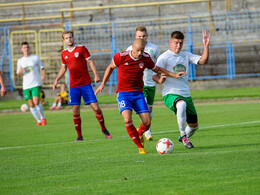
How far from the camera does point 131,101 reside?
9.31m

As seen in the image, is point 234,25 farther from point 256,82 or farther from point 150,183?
point 150,183

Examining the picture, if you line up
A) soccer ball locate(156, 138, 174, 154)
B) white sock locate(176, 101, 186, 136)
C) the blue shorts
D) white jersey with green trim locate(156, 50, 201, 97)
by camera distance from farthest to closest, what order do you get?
the blue shorts
white jersey with green trim locate(156, 50, 201, 97)
white sock locate(176, 101, 186, 136)
soccer ball locate(156, 138, 174, 154)

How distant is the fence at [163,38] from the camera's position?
28219 mm

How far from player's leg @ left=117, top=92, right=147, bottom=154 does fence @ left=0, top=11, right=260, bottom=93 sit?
60.6 feet

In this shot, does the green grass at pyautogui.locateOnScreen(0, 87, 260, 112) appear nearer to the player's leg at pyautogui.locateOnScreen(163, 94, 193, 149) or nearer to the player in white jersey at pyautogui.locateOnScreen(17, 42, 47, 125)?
the player in white jersey at pyautogui.locateOnScreen(17, 42, 47, 125)

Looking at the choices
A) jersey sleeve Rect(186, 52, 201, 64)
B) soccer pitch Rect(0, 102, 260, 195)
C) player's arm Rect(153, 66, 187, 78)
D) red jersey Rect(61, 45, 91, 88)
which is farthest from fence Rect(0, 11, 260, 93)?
player's arm Rect(153, 66, 187, 78)

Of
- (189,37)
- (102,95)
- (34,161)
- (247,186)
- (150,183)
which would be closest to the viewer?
(247,186)

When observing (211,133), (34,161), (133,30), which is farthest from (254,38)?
(34,161)

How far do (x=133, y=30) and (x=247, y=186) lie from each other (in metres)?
24.2

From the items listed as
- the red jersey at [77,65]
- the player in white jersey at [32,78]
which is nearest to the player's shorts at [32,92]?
the player in white jersey at [32,78]

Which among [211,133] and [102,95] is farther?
[102,95]

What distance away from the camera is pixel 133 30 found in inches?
1164

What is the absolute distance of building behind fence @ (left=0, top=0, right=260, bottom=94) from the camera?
28.2m

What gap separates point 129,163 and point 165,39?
72.4 feet
